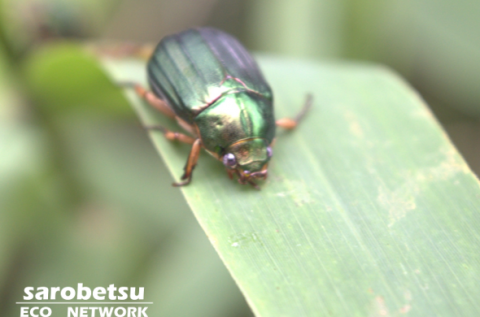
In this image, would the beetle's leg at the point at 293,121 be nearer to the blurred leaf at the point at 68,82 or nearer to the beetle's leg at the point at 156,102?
the beetle's leg at the point at 156,102

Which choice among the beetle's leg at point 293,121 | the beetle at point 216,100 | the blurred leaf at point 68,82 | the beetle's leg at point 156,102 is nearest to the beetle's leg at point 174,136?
the beetle at point 216,100

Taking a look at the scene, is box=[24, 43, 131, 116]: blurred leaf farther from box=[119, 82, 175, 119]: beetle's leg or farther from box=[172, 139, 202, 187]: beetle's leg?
box=[172, 139, 202, 187]: beetle's leg

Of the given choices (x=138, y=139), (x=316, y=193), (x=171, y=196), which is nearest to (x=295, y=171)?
(x=316, y=193)

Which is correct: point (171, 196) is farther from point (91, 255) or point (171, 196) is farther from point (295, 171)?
point (295, 171)

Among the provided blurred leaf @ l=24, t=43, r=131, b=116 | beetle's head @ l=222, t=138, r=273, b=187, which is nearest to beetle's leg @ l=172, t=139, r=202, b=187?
beetle's head @ l=222, t=138, r=273, b=187

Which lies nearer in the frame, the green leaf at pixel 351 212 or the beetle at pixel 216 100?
the green leaf at pixel 351 212

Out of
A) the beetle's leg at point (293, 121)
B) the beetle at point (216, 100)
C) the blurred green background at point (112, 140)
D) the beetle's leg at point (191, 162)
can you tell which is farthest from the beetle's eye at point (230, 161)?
the blurred green background at point (112, 140)

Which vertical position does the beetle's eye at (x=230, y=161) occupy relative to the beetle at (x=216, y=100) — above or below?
below

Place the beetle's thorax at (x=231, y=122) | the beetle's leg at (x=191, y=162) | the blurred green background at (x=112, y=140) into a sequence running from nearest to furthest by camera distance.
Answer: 1. the beetle's leg at (x=191, y=162)
2. the beetle's thorax at (x=231, y=122)
3. the blurred green background at (x=112, y=140)

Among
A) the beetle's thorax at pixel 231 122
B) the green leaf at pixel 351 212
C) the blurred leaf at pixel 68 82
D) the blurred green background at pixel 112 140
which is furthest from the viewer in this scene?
the blurred green background at pixel 112 140
